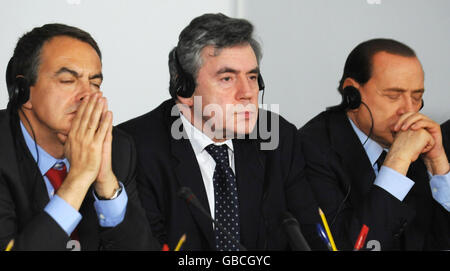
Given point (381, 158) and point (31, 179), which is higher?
point (381, 158)

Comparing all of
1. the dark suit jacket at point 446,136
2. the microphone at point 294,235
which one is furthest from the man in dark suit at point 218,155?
the dark suit jacket at point 446,136

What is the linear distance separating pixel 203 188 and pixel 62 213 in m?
0.46

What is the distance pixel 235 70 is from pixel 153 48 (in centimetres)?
62

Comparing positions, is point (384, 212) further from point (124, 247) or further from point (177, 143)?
point (124, 247)

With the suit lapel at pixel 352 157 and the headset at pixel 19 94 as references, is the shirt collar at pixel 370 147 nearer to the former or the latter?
the suit lapel at pixel 352 157

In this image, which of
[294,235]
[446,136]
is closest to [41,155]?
[294,235]

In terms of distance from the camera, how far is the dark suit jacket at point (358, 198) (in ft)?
5.79

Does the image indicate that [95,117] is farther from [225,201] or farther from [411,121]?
[411,121]

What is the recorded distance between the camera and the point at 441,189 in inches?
75.0

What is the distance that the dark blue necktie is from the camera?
174 centimetres

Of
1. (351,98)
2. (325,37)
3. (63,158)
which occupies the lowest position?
(63,158)

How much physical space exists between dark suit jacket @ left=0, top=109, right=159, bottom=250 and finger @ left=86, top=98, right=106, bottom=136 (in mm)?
171

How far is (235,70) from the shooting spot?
6.03ft
